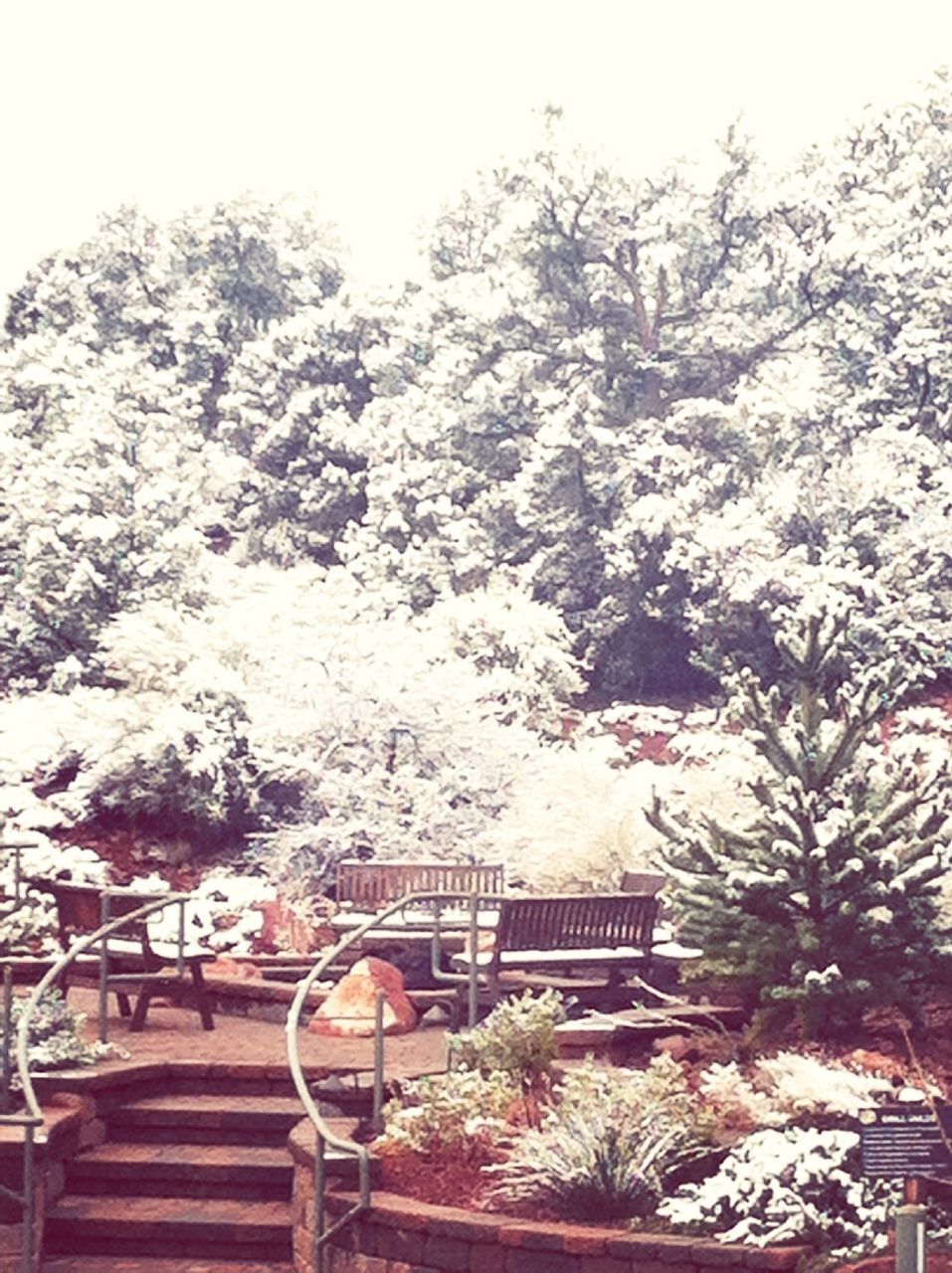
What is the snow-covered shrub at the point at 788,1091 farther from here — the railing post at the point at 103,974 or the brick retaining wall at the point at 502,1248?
the railing post at the point at 103,974

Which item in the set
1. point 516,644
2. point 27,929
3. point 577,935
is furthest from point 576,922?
point 516,644

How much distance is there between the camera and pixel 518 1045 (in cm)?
902

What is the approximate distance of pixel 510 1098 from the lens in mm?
8523

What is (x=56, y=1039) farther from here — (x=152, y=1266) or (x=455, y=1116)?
(x=455, y=1116)

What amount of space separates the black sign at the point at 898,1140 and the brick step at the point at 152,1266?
2.96m

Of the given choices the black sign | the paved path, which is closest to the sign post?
the black sign

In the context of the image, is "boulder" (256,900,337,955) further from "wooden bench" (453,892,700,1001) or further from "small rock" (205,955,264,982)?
"wooden bench" (453,892,700,1001)

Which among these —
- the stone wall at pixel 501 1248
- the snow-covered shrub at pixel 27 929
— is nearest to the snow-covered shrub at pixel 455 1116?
the stone wall at pixel 501 1248

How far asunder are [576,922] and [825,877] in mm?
1887

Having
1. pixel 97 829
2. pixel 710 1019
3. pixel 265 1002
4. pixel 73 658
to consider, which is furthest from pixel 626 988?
pixel 73 658

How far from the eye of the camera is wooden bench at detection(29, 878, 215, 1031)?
11.5m

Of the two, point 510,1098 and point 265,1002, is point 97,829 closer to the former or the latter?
point 265,1002

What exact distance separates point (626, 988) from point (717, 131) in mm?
19370

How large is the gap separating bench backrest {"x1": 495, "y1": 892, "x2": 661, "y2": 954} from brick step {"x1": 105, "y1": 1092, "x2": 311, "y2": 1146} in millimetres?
1777
